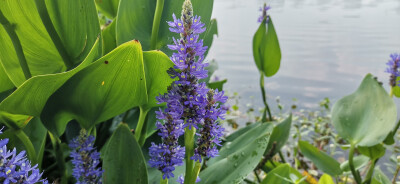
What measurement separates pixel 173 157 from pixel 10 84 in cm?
46

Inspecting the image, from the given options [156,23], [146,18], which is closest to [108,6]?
[146,18]

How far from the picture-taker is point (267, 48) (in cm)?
142

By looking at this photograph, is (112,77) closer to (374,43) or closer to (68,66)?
(68,66)

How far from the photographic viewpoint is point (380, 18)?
4797mm

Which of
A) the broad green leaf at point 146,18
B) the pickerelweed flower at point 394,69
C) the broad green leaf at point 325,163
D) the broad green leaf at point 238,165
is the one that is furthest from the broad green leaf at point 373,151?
the broad green leaf at point 146,18

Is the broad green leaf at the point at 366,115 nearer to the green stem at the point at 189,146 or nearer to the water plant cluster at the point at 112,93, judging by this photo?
the water plant cluster at the point at 112,93

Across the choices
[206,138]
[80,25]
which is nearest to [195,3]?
[80,25]

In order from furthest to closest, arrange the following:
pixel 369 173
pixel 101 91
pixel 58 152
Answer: pixel 369 173 → pixel 58 152 → pixel 101 91

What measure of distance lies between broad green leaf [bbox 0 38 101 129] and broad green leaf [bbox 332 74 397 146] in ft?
3.33

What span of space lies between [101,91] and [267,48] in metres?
0.91

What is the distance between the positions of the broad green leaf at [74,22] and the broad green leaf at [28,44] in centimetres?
3

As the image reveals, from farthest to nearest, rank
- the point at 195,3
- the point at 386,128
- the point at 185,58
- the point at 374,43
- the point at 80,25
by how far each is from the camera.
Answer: the point at 374,43, the point at 386,128, the point at 195,3, the point at 80,25, the point at 185,58

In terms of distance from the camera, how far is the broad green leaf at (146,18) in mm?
830

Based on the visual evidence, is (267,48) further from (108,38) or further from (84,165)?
(84,165)
